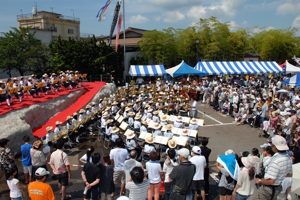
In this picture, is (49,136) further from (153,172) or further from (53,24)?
(53,24)

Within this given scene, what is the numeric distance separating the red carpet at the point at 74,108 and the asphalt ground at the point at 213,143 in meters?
2.17

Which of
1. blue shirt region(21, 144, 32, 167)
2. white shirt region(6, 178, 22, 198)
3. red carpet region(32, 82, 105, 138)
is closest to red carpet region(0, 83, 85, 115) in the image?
red carpet region(32, 82, 105, 138)

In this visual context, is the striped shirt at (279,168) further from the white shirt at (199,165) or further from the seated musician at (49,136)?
the seated musician at (49,136)

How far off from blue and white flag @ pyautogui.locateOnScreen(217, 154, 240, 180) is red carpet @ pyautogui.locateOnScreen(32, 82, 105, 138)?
8541 millimetres

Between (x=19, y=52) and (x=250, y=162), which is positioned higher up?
(x=19, y=52)

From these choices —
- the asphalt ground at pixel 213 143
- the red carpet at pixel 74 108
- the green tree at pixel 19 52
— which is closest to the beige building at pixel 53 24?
the green tree at pixel 19 52

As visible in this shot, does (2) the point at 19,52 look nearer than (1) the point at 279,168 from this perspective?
No

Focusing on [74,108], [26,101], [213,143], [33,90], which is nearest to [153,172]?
[213,143]

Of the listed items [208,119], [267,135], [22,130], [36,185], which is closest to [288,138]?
[267,135]

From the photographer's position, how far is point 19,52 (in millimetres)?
22266

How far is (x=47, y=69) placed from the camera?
24.8 m

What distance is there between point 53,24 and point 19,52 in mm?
15017

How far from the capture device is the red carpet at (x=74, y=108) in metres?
10.2

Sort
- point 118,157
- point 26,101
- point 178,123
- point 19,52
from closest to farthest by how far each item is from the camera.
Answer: point 118,157 → point 178,123 → point 26,101 → point 19,52
